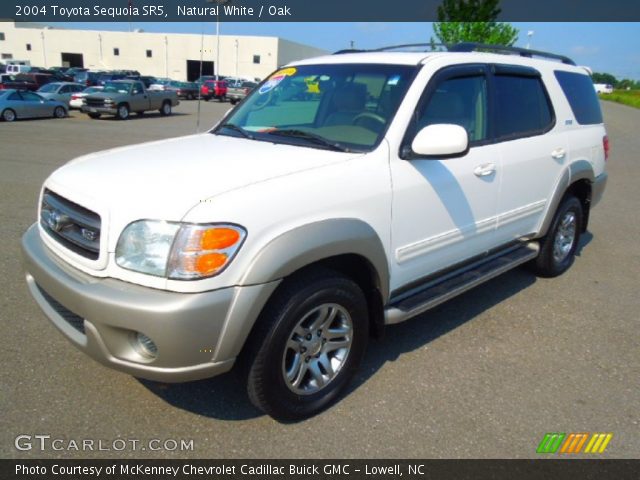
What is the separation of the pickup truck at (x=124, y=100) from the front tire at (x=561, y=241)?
19711 mm

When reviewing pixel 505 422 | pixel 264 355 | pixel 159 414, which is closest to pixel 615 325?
pixel 505 422

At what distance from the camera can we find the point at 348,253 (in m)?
2.71

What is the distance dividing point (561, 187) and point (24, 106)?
19723 mm

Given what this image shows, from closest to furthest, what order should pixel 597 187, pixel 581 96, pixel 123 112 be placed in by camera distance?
1. pixel 581 96
2. pixel 597 187
3. pixel 123 112

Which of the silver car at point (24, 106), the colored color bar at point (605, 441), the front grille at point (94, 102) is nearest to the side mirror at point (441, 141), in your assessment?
the colored color bar at point (605, 441)

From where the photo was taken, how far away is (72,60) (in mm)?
70000

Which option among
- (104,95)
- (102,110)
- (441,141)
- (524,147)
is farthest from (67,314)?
(104,95)

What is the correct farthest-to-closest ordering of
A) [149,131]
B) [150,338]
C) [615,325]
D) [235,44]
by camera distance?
[235,44], [149,131], [615,325], [150,338]

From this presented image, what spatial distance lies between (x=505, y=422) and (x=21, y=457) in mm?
2507

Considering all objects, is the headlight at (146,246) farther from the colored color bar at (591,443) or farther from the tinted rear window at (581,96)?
the tinted rear window at (581,96)

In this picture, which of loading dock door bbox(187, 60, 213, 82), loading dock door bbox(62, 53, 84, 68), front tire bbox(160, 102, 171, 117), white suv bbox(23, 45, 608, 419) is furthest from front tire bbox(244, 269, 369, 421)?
loading dock door bbox(62, 53, 84, 68)

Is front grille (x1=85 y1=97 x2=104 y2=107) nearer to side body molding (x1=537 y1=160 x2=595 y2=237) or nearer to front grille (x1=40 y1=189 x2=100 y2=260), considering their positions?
front grille (x1=40 y1=189 x2=100 y2=260)

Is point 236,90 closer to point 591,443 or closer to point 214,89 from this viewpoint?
point 214,89

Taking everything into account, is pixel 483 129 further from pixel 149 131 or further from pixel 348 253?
pixel 149 131
